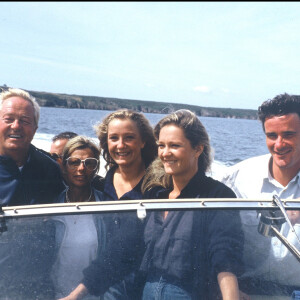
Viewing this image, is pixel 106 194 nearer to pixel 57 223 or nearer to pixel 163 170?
pixel 163 170

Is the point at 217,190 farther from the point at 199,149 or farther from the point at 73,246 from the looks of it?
the point at 73,246

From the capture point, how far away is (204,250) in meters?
1.74

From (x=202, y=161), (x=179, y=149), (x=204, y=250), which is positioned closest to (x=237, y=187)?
(x=202, y=161)

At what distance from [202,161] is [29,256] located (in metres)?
1.33

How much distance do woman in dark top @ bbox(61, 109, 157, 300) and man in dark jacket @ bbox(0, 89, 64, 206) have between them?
18.8 inches

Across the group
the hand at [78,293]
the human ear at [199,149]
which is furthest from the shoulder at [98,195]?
the hand at [78,293]

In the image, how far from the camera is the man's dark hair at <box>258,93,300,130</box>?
2.85 metres

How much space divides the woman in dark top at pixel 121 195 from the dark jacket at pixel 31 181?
41cm

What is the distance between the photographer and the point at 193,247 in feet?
5.73

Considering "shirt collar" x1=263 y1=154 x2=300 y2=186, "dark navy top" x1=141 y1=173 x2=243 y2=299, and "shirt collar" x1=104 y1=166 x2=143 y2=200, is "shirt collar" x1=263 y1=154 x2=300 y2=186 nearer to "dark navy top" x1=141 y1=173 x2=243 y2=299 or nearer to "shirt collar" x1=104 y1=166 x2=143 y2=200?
"shirt collar" x1=104 y1=166 x2=143 y2=200

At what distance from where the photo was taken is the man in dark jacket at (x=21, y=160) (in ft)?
8.80

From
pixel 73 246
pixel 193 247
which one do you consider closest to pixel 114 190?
pixel 73 246

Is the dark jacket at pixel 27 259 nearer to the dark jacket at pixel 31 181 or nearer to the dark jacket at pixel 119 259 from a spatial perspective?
the dark jacket at pixel 119 259

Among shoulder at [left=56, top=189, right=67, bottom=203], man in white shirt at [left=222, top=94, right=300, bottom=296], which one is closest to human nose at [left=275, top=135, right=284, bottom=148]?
man in white shirt at [left=222, top=94, right=300, bottom=296]
